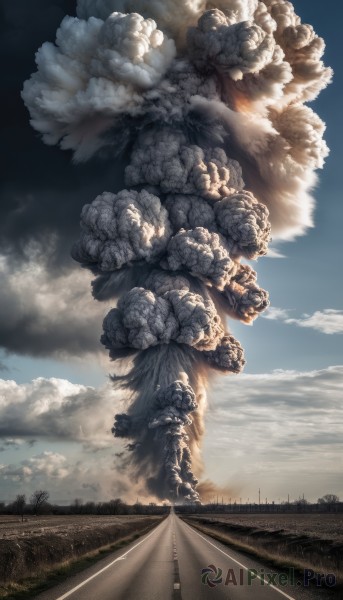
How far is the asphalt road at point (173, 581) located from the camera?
52.1ft

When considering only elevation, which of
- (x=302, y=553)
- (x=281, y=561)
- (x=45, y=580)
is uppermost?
(x=302, y=553)

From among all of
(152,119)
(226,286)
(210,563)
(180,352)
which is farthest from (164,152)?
(210,563)

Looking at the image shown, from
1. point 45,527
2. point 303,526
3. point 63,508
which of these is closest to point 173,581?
point 303,526

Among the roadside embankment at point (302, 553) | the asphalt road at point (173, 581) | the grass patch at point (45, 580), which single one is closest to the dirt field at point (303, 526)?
the roadside embankment at point (302, 553)

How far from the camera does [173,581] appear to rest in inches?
733

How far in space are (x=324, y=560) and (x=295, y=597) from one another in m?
8.34

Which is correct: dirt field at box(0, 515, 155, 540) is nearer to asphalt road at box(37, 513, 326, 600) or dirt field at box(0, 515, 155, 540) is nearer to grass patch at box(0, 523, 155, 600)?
grass patch at box(0, 523, 155, 600)

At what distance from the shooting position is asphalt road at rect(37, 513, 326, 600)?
15875 millimetres

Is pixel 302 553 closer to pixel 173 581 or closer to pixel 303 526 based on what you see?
pixel 173 581

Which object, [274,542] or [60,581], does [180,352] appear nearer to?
[274,542]

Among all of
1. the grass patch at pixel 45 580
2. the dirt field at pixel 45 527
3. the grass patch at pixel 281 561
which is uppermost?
the dirt field at pixel 45 527

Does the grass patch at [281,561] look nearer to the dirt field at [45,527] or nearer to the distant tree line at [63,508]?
the dirt field at [45,527]

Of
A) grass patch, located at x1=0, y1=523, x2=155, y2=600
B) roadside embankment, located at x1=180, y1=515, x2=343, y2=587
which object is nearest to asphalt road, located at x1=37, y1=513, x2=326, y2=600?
grass patch, located at x1=0, y1=523, x2=155, y2=600

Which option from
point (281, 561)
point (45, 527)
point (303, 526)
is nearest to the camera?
point (281, 561)
